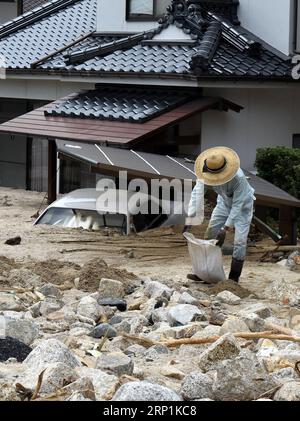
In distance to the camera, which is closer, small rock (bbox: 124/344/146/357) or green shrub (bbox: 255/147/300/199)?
small rock (bbox: 124/344/146/357)

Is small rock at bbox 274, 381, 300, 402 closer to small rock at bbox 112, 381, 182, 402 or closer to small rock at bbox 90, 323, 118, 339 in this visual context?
small rock at bbox 112, 381, 182, 402

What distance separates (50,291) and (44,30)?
14431 mm

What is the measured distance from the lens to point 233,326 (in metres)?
11.0

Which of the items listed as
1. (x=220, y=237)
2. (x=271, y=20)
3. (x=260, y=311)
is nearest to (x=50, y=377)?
(x=260, y=311)

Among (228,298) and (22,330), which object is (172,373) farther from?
(228,298)

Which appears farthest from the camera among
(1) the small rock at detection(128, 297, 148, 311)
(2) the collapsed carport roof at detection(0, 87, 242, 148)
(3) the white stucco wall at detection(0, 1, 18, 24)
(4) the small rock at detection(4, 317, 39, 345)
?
(3) the white stucco wall at detection(0, 1, 18, 24)

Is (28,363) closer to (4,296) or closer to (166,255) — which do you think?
(4,296)

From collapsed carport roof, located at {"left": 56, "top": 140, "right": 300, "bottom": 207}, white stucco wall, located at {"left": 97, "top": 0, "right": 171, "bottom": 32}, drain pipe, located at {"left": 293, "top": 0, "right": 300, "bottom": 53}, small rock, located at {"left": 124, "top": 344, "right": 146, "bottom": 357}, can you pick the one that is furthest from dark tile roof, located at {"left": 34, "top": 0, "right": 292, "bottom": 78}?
small rock, located at {"left": 124, "top": 344, "right": 146, "bottom": 357}

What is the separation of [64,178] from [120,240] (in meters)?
7.21

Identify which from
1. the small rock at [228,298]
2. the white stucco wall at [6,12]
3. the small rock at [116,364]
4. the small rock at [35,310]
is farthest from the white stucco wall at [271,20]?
the small rock at [116,364]

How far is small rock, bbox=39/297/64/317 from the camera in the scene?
12258 mm

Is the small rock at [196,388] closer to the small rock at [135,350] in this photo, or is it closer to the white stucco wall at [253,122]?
the small rock at [135,350]

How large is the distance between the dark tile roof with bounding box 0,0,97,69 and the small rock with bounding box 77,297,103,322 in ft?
41.7

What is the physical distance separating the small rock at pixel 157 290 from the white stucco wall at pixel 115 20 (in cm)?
1050
